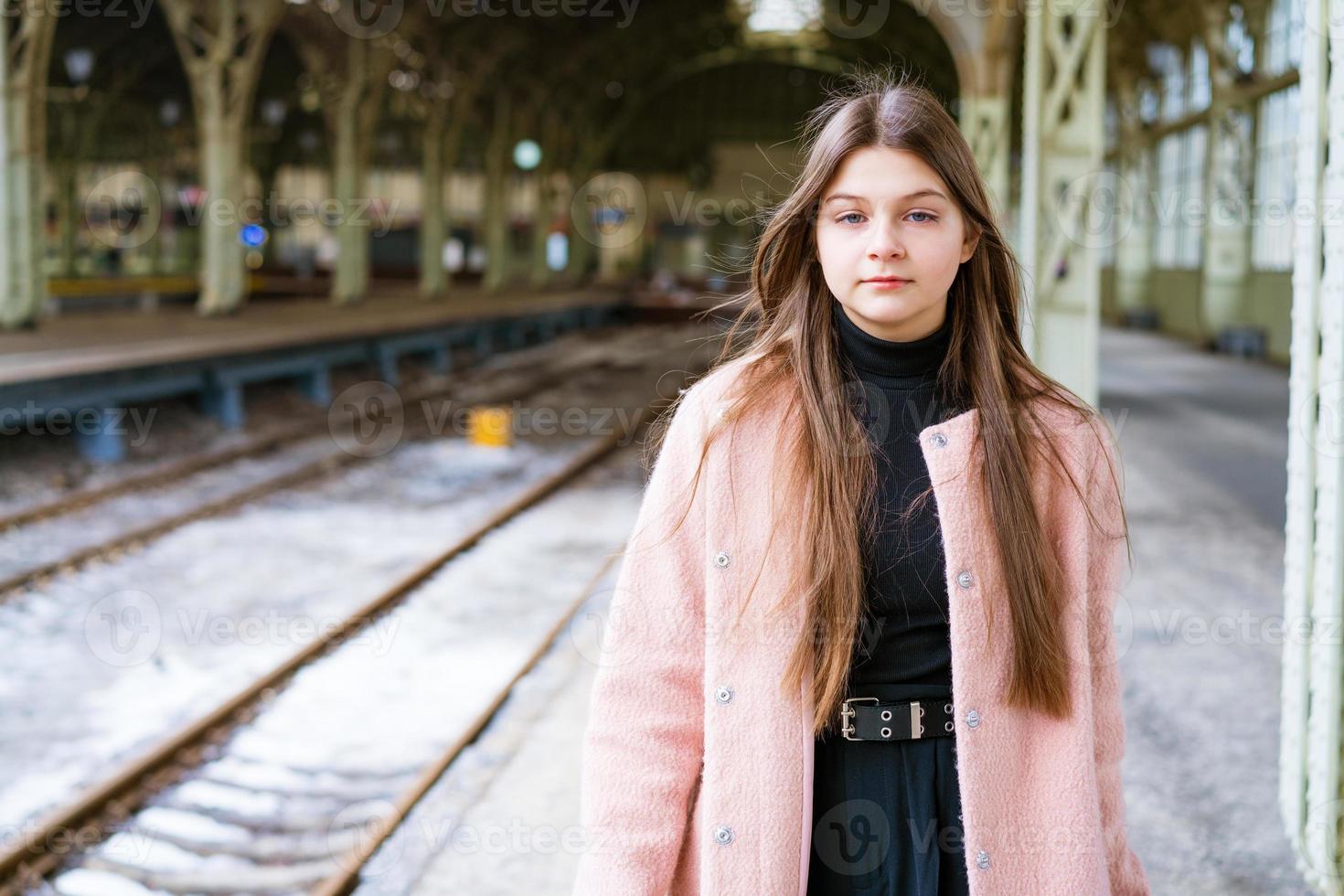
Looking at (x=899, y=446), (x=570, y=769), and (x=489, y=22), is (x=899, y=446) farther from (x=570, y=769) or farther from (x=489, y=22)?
(x=489, y=22)

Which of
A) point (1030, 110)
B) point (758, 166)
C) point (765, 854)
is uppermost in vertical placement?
point (758, 166)

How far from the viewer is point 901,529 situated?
188 cm

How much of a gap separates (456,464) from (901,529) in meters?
13.0

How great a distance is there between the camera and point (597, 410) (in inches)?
783

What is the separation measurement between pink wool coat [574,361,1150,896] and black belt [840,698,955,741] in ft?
0.21

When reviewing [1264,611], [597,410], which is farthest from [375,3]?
[1264,611]

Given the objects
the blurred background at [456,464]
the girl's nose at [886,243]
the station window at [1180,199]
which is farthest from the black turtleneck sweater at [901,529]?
the station window at [1180,199]

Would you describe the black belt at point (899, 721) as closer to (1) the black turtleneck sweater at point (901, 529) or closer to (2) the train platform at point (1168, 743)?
(1) the black turtleneck sweater at point (901, 529)

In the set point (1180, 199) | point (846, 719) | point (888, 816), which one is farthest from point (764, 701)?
point (1180, 199)

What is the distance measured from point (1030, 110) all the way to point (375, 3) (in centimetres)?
1913

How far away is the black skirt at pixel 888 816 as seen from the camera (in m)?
1.82

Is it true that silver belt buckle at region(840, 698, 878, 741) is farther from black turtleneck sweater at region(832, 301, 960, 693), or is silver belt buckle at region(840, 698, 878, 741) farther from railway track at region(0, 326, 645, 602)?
railway track at region(0, 326, 645, 602)

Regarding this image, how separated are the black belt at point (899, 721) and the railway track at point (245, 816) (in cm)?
332

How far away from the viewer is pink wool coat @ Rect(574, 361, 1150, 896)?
1.80 meters
